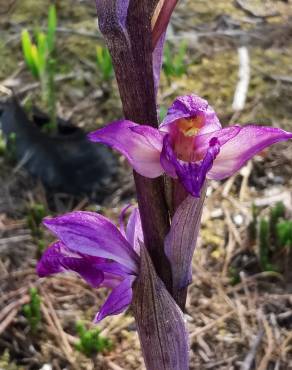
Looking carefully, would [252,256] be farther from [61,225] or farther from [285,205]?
[61,225]

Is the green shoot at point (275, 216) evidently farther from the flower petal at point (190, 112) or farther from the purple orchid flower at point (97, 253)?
the flower petal at point (190, 112)

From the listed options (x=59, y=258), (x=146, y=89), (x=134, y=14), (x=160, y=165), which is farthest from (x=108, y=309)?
(x=134, y=14)

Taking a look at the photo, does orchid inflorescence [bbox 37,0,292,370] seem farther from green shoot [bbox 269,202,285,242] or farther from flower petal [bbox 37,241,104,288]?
green shoot [bbox 269,202,285,242]

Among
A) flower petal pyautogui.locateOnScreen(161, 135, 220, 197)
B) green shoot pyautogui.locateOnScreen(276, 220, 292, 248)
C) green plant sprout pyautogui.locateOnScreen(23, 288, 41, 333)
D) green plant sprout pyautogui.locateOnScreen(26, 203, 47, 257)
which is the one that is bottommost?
green plant sprout pyautogui.locateOnScreen(23, 288, 41, 333)

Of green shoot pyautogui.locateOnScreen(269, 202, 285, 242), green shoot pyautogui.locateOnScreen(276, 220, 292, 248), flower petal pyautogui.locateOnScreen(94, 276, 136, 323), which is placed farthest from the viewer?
green shoot pyautogui.locateOnScreen(269, 202, 285, 242)

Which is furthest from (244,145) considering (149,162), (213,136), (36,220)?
(36,220)

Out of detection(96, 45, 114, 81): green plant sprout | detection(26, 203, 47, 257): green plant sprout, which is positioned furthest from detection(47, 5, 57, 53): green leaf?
detection(26, 203, 47, 257): green plant sprout

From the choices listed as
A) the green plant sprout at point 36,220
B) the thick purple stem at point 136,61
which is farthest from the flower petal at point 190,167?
the green plant sprout at point 36,220
